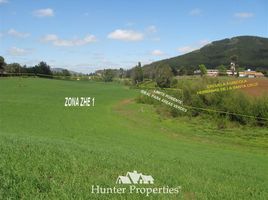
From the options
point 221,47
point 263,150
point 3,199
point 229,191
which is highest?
point 221,47

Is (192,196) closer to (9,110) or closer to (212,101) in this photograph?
(9,110)

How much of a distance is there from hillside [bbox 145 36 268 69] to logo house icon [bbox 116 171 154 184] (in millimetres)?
58955

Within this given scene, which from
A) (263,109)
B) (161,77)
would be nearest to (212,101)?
(263,109)

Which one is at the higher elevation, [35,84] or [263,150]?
[35,84]

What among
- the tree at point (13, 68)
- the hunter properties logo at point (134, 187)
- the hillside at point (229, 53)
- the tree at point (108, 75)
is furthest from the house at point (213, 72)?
the hunter properties logo at point (134, 187)

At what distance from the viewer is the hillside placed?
219ft

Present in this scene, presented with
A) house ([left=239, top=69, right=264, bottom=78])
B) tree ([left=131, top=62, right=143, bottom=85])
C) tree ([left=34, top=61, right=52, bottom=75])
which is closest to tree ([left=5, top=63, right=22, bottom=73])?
tree ([left=34, top=61, right=52, bottom=75])

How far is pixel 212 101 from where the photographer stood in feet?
175

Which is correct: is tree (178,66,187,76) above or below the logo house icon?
above

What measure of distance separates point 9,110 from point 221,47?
4318cm

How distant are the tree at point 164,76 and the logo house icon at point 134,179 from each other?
54.7 meters

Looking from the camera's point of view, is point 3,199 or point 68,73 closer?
point 3,199

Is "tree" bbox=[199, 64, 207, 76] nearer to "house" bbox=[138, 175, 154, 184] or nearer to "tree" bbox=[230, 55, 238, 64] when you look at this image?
"tree" bbox=[230, 55, 238, 64]

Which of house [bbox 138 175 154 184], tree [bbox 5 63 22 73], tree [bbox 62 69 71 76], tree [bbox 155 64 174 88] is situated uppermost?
tree [bbox 5 63 22 73]
